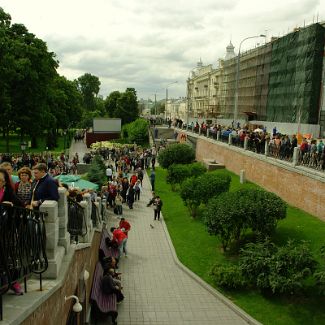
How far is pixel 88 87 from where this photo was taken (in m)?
110

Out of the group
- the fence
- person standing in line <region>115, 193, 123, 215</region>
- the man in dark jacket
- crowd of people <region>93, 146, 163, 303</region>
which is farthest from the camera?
person standing in line <region>115, 193, 123, 215</region>

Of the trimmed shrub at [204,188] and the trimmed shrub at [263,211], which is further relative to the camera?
the trimmed shrub at [204,188]

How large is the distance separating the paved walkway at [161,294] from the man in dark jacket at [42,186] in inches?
227

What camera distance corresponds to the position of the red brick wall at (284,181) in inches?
633

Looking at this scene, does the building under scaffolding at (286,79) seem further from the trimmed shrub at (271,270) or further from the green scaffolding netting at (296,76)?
the trimmed shrub at (271,270)

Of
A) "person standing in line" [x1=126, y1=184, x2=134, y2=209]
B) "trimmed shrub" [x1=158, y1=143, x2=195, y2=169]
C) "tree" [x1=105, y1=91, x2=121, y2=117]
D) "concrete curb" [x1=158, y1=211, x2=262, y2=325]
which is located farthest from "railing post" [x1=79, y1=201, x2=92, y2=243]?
"tree" [x1=105, y1=91, x2=121, y2=117]

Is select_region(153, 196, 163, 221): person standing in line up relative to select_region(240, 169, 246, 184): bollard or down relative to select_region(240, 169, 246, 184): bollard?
down

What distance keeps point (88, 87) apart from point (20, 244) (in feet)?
356

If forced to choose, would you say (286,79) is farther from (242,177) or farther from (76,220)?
(76,220)

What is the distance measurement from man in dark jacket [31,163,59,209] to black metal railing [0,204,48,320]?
549mm

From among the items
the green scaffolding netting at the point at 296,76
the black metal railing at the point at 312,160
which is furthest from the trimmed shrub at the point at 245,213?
the green scaffolding netting at the point at 296,76

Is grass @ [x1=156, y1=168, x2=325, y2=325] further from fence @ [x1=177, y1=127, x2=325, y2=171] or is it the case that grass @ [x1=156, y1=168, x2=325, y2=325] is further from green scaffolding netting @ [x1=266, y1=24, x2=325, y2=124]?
green scaffolding netting @ [x1=266, y1=24, x2=325, y2=124]

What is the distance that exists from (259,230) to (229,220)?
110 centimetres

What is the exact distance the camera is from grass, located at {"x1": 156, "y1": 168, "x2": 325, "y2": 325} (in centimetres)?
1096
